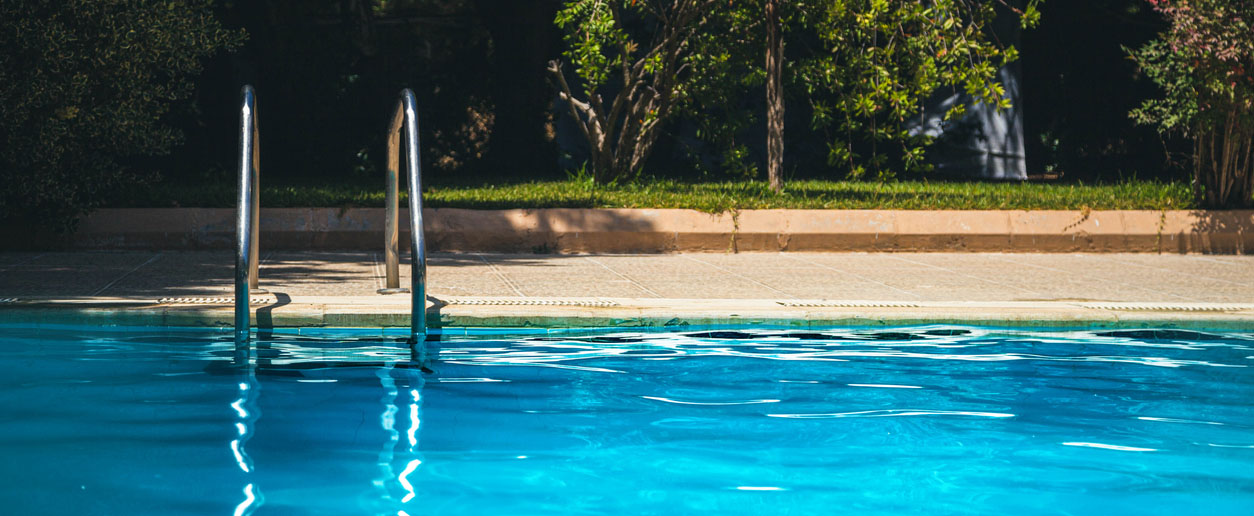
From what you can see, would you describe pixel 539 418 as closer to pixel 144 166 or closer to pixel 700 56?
pixel 700 56

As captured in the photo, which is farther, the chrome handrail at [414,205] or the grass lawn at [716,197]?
the grass lawn at [716,197]

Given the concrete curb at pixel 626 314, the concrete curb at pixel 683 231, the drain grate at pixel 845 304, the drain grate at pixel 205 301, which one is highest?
→ the concrete curb at pixel 683 231

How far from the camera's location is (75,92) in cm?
934

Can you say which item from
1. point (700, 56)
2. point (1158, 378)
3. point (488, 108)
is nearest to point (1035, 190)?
point (700, 56)

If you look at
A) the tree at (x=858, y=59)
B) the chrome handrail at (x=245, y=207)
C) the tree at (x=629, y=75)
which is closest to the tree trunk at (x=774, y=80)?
the tree at (x=858, y=59)

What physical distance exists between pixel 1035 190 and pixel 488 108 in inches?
301

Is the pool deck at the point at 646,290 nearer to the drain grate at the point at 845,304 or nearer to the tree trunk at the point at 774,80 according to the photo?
the drain grate at the point at 845,304

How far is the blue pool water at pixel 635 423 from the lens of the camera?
4082 millimetres

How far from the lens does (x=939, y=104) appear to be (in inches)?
741

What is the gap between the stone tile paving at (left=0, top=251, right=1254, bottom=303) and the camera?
7.44 m

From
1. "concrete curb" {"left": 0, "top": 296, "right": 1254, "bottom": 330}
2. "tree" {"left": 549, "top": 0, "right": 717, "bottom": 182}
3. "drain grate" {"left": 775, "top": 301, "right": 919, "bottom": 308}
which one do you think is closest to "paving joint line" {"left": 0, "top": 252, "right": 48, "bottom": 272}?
"concrete curb" {"left": 0, "top": 296, "right": 1254, "bottom": 330}

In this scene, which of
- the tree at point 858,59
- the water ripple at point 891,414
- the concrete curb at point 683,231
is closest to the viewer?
the water ripple at point 891,414

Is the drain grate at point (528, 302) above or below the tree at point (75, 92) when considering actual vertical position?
below

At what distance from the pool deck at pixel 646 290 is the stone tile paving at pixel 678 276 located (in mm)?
16
